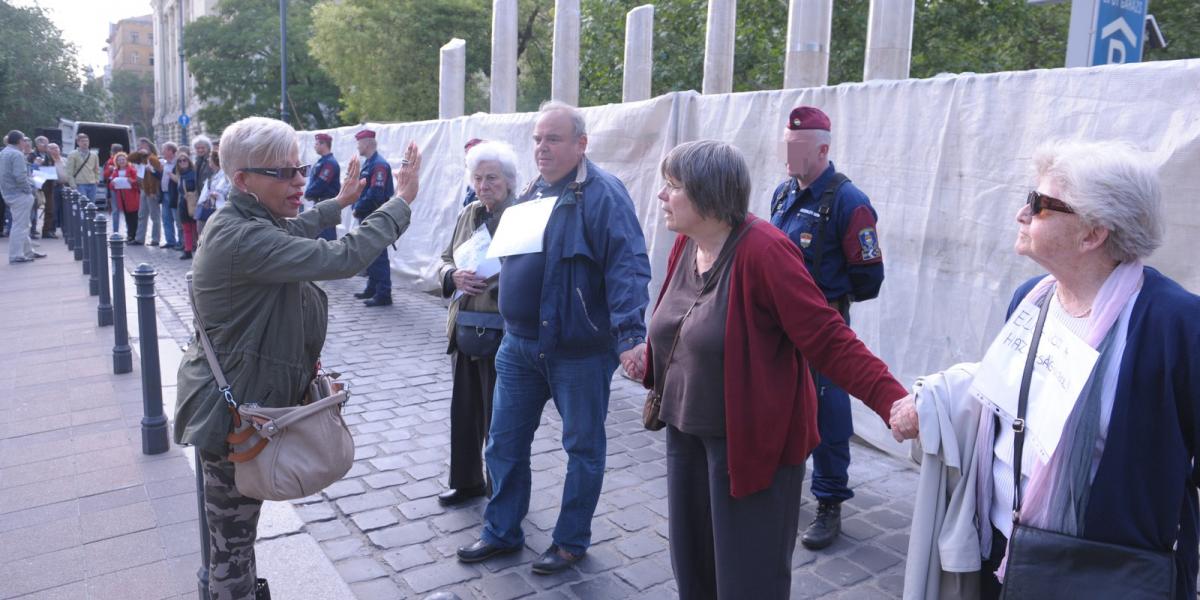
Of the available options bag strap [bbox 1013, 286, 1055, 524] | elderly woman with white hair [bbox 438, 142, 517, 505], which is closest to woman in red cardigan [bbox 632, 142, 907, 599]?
bag strap [bbox 1013, 286, 1055, 524]

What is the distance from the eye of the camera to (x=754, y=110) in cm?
589

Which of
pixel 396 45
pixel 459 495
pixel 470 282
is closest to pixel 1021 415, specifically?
pixel 470 282

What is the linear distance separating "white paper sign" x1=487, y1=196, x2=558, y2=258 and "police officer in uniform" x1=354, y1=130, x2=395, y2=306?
5814 millimetres

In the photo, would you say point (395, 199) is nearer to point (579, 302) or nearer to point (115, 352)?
point (579, 302)

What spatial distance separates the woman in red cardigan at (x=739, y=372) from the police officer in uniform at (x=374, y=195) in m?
7.11

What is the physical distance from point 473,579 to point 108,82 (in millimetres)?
106360

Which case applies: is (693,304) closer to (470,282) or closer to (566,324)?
(566,324)

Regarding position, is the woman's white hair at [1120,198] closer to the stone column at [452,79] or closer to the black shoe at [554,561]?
the black shoe at [554,561]

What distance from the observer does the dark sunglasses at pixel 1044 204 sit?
79.2 inches

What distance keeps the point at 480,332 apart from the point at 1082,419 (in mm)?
2851

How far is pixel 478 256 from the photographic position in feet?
13.8

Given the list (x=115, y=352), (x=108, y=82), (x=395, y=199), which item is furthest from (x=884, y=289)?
(x=108, y=82)

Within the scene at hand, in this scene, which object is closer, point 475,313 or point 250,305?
point 250,305

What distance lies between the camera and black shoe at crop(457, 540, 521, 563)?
153 inches
